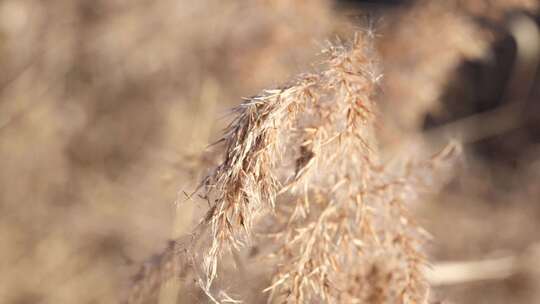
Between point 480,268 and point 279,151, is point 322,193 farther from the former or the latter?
point 480,268

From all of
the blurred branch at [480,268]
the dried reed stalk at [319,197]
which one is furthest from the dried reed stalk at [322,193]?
the blurred branch at [480,268]

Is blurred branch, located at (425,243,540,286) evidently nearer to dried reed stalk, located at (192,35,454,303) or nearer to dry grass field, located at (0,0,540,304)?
dry grass field, located at (0,0,540,304)

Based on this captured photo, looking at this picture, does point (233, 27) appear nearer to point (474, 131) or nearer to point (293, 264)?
point (474, 131)

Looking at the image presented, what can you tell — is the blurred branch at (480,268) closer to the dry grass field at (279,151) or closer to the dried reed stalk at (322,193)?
the dry grass field at (279,151)

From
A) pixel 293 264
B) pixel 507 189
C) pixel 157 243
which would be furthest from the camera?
pixel 507 189

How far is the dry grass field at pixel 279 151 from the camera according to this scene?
155 centimetres

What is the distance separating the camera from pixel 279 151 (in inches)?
55.7

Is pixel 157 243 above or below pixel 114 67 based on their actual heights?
below

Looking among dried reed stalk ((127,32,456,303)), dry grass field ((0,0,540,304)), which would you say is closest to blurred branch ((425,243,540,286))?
dry grass field ((0,0,540,304))

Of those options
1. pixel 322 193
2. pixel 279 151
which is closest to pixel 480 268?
pixel 322 193

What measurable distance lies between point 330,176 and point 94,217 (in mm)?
2210

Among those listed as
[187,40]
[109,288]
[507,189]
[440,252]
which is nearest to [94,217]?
[109,288]

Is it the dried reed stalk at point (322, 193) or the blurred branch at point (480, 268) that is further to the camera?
the blurred branch at point (480, 268)

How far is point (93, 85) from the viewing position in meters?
3.93
